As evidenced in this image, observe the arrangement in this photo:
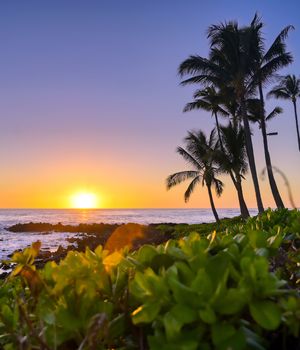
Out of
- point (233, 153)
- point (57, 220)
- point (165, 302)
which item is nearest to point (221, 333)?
point (165, 302)

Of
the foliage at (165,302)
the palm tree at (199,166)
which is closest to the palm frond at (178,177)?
the palm tree at (199,166)

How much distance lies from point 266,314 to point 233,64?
2369cm

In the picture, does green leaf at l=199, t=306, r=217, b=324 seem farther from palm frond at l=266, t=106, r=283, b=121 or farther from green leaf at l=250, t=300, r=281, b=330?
palm frond at l=266, t=106, r=283, b=121

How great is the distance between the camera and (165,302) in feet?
3.30

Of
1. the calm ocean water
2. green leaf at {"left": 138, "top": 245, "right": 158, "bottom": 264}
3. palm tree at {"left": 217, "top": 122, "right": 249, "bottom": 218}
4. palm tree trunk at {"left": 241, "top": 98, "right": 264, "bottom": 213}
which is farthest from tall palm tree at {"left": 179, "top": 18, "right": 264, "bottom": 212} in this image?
Result: green leaf at {"left": 138, "top": 245, "right": 158, "bottom": 264}

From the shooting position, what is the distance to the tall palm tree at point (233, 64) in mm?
23219

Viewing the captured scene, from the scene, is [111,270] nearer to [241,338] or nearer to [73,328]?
[73,328]

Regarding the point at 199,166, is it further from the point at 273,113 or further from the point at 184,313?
the point at 184,313

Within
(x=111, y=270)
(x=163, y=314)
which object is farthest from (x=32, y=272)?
(x=163, y=314)

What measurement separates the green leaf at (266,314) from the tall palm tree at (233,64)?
2276cm

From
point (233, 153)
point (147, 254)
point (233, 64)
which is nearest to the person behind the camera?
point (147, 254)

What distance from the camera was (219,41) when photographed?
939 inches

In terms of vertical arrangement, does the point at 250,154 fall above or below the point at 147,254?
above

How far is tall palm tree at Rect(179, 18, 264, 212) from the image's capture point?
76.2 ft
